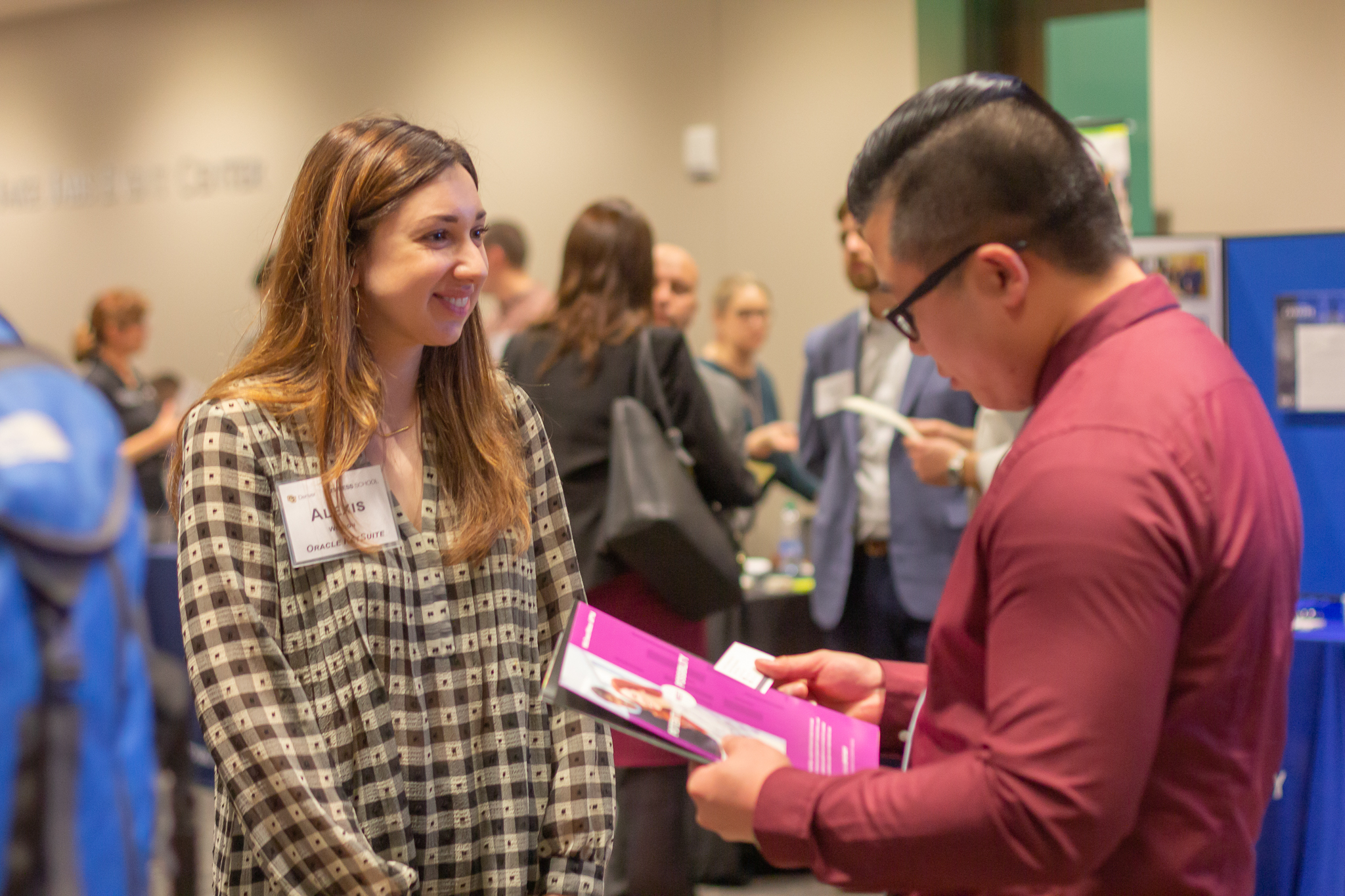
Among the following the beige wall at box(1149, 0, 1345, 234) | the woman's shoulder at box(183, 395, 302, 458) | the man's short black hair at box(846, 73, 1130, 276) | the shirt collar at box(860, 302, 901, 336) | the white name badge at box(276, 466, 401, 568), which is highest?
the beige wall at box(1149, 0, 1345, 234)

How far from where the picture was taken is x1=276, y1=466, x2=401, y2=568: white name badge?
4.36ft

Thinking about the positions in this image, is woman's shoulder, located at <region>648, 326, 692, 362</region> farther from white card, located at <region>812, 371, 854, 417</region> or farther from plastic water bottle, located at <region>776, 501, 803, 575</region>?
plastic water bottle, located at <region>776, 501, 803, 575</region>

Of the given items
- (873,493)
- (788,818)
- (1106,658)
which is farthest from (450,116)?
(1106,658)

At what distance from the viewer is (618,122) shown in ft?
20.8

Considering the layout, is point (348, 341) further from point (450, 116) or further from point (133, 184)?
point (133, 184)

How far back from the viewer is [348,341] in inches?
57.7

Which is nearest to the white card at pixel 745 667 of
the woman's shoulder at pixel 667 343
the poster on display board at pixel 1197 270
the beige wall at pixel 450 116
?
the woman's shoulder at pixel 667 343

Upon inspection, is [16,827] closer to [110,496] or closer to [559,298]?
[110,496]

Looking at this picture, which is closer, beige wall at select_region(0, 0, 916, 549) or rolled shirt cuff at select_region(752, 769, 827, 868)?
rolled shirt cuff at select_region(752, 769, 827, 868)

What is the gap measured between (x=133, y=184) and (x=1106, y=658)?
8.47 meters

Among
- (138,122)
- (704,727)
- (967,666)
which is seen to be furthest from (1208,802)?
(138,122)

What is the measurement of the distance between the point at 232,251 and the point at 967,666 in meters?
7.53

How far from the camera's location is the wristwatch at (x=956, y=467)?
2.92 metres

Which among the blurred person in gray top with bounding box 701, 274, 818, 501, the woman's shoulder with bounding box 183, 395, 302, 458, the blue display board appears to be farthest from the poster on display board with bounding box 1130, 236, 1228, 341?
the woman's shoulder with bounding box 183, 395, 302, 458
